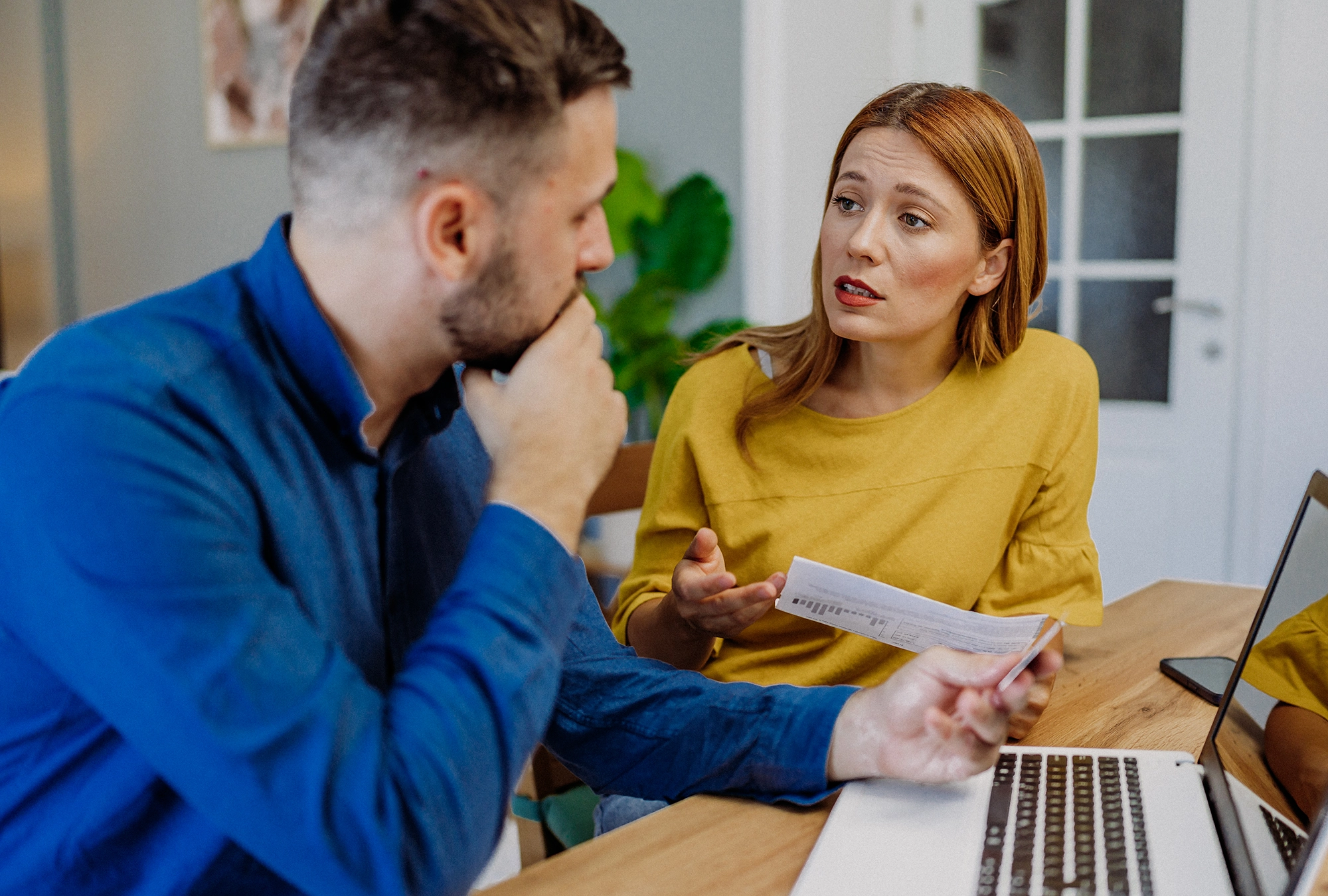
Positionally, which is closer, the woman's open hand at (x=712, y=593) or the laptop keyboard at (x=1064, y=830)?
the laptop keyboard at (x=1064, y=830)

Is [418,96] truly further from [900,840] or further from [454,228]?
[900,840]

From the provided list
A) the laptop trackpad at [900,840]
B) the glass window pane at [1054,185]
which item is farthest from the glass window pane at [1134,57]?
the laptop trackpad at [900,840]

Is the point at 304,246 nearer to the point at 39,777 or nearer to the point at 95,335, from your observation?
the point at 95,335

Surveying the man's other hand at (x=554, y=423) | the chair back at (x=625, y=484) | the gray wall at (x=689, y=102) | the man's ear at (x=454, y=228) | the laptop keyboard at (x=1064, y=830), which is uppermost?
the gray wall at (x=689, y=102)

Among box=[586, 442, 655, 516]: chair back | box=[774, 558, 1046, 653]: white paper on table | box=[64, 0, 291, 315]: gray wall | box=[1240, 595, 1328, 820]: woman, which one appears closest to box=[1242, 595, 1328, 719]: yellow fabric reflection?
box=[1240, 595, 1328, 820]: woman

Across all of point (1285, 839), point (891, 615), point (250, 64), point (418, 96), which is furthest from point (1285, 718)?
point (250, 64)

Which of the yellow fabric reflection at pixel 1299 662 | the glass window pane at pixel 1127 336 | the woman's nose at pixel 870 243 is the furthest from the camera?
the glass window pane at pixel 1127 336

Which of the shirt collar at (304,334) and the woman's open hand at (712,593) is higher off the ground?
the shirt collar at (304,334)

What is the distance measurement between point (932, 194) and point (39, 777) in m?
1.12

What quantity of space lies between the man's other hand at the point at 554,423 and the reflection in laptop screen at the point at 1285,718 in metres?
0.50

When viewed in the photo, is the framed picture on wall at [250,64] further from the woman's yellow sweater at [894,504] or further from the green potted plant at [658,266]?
the woman's yellow sweater at [894,504]

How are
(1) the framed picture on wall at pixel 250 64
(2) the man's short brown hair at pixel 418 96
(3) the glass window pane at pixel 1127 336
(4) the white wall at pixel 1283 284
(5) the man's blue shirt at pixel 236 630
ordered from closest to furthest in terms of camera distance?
(5) the man's blue shirt at pixel 236 630 < (2) the man's short brown hair at pixel 418 96 < (4) the white wall at pixel 1283 284 < (3) the glass window pane at pixel 1127 336 < (1) the framed picture on wall at pixel 250 64

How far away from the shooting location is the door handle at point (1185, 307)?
117 inches

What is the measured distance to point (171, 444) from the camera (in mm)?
647
